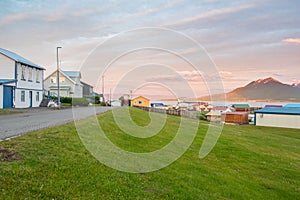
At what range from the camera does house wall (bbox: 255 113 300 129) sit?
55250 mm

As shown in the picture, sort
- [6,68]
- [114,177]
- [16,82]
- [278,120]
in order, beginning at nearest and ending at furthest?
[114,177] → [6,68] → [16,82] → [278,120]

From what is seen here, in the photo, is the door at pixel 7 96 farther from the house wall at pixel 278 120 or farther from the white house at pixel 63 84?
the house wall at pixel 278 120

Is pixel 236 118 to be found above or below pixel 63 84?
below

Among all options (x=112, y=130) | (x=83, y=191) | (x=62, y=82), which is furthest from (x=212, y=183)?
(x=62, y=82)

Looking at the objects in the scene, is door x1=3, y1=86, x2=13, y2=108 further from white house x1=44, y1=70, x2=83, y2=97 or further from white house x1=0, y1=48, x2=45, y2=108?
white house x1=44, y1=70, x2=83, y2=97

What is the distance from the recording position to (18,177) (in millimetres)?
6152

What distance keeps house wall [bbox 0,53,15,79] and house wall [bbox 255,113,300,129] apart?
1886 inches

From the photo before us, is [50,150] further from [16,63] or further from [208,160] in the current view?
[16,63]

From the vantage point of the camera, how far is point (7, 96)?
33.6 m

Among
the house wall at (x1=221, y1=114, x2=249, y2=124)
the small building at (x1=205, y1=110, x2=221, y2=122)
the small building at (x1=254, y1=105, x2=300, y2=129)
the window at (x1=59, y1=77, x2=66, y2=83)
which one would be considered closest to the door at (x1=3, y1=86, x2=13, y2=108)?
the window at (x1=59, y1=77, x2=66, y2=83)

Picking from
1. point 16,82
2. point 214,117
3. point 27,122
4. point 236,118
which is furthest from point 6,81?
point 236,118

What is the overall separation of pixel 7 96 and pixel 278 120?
49.4m

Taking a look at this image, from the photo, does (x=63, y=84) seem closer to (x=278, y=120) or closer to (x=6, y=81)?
(x=6, y=81)

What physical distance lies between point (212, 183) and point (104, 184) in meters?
4.09
